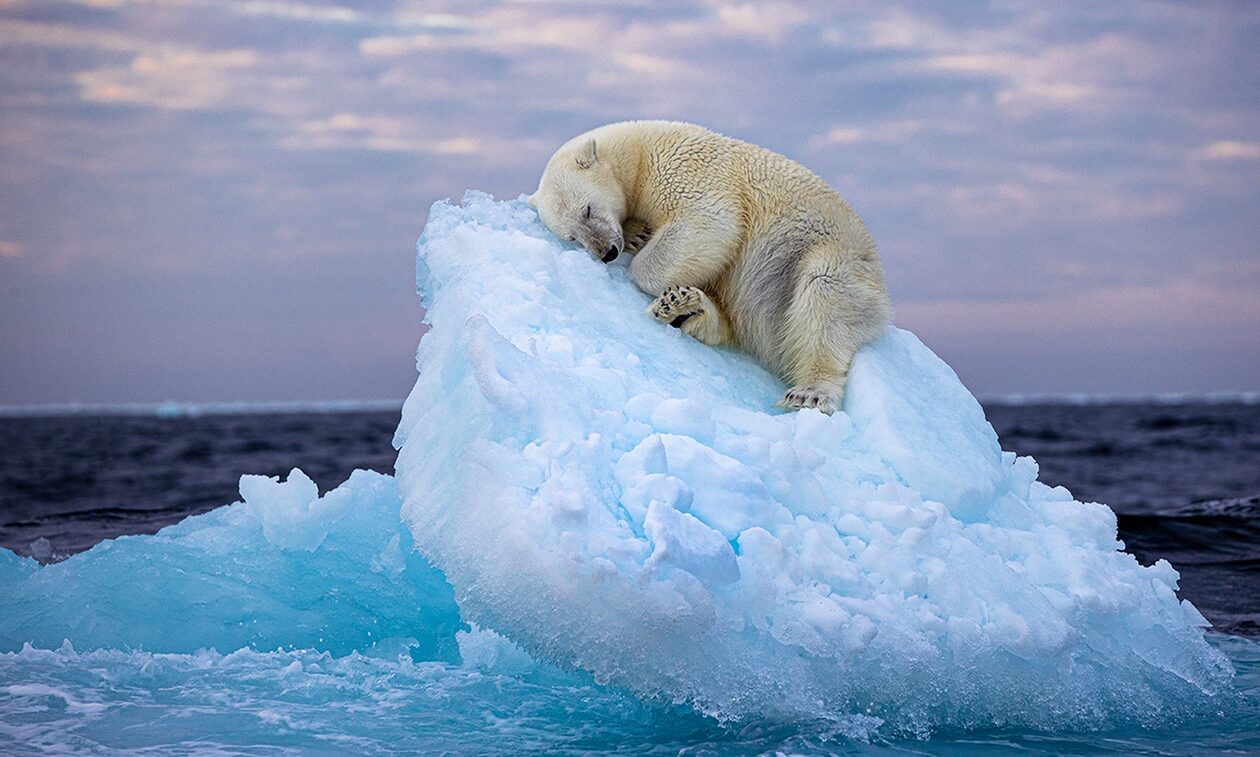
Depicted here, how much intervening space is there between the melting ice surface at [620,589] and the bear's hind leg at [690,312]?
0.08m

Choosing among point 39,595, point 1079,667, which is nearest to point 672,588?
point 1079,667

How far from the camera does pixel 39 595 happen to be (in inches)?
218

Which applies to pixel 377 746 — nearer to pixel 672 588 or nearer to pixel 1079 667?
pixel 672 588

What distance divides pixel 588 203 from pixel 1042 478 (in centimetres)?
1818

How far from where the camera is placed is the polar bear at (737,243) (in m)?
5.30

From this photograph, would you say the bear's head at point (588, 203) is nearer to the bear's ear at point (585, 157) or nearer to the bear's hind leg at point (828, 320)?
the bear's ear at point (585, 157)

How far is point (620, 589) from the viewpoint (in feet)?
11.7

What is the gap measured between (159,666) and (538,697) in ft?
5.97

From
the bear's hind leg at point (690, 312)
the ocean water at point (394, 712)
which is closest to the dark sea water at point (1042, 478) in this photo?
the ocean water at point (394, 712)

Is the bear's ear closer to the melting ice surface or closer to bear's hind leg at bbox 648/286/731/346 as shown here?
the melting ice surface

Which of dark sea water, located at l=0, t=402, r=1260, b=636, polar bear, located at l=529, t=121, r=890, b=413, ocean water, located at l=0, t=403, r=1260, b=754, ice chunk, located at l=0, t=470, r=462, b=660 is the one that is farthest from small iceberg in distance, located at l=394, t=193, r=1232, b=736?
dark sea water, located at l=0, t=402, r=1260, b=636

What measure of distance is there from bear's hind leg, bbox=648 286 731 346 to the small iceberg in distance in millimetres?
88

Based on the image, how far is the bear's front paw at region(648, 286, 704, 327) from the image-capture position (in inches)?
205

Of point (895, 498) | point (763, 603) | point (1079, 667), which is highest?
point (895, 498)
